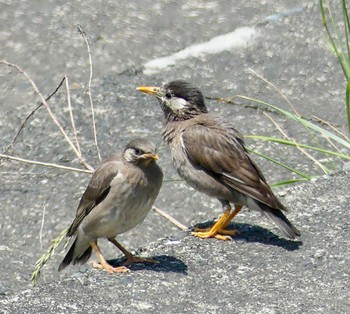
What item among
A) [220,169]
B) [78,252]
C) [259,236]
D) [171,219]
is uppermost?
[220,169]

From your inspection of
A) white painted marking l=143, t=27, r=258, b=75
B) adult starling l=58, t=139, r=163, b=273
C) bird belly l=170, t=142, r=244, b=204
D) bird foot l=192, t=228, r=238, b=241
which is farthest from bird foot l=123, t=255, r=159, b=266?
white painted marking l=143, t=27, r=258, b=75

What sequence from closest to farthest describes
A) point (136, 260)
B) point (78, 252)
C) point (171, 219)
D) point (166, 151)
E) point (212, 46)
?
point (136, 260), point (78, 252), point (171, 219), point (166, 151), point (212, 46)

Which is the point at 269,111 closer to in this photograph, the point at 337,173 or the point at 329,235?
the point at 337,173

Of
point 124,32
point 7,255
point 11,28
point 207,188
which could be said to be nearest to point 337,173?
point 207,188

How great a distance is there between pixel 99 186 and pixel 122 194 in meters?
0.17

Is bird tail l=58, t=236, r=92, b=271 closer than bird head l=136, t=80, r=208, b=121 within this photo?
Yes

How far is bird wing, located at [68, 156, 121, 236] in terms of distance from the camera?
5.96 metres

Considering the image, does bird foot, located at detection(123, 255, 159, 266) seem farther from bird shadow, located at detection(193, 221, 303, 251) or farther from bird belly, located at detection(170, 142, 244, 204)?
bird belly, located at detection(170, 142, 244, 204)

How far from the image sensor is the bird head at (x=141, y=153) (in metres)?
5.95

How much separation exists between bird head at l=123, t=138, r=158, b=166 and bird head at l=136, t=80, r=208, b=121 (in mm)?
906

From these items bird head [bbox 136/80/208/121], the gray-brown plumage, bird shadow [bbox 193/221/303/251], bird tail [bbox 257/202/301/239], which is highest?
bird head [bbox 136/80/208/121]

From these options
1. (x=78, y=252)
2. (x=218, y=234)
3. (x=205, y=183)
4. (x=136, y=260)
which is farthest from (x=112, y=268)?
(x=205, y=183)

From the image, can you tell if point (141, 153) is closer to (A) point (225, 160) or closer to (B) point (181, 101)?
(A) point (225, 160)

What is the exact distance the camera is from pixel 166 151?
27.4 feet
